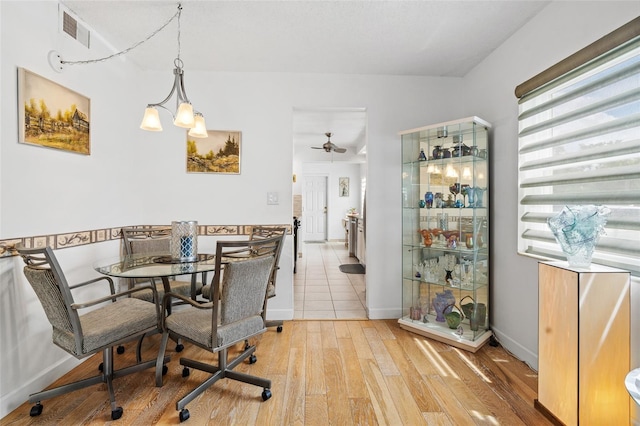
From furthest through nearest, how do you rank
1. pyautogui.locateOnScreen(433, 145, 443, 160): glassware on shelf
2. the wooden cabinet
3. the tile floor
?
the tile floor → pyautogui.locateOnScreen(433, 145, 443, 160): glassware on shelf → the wooden cabinet

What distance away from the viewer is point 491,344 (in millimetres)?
2643

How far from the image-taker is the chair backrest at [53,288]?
1541 mm

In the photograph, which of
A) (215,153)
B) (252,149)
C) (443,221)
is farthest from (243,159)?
(443,221)

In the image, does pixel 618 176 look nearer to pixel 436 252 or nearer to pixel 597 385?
pixel 597 385

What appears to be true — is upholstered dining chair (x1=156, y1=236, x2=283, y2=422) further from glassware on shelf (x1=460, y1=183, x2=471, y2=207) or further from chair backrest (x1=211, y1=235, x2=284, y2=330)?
glassware on shelf (x1=460, y1=183, x2=471, y2=207)

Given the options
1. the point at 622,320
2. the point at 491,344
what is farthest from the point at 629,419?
the point at 491,344

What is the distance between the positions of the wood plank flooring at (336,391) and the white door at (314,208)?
6704 millimetres

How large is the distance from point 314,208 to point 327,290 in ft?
17.1

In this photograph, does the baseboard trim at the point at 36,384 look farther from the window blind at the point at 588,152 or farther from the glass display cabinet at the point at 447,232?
the window blind at the point at 588,152

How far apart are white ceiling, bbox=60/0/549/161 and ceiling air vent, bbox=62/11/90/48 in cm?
5

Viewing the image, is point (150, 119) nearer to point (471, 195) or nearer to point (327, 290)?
point (471, 195)

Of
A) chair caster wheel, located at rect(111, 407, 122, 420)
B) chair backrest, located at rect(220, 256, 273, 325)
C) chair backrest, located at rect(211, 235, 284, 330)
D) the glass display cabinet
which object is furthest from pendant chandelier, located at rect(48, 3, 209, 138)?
the glass display cabinet

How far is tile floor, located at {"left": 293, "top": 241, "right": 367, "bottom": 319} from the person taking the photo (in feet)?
11.1

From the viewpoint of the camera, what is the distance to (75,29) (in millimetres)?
2242
